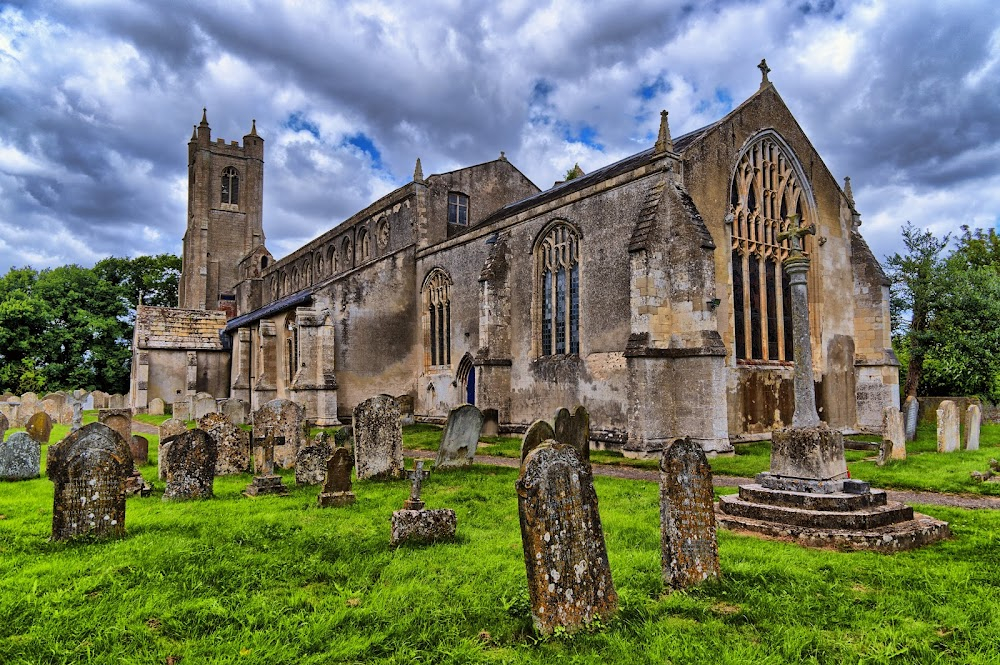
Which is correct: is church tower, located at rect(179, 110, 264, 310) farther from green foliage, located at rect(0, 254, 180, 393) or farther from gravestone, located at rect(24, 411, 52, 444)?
gravestone, located at rect(24, 411, 52, 444)

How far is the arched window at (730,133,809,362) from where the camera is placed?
1684 centimetres

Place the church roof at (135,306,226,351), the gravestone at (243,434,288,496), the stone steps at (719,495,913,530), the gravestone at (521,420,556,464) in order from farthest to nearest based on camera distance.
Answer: the church roof at (135,306,226,351) < the gravestone at (243,434,288,496) < the gravestone at (521,420,556,464) < the stone steps at (719,495,913,530)

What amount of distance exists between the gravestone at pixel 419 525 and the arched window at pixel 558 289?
37.7 feet

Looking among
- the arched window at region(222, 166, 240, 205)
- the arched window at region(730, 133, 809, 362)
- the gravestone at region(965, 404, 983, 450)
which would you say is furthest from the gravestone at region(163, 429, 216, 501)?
the arched window at region(222, 166, 240, 205)

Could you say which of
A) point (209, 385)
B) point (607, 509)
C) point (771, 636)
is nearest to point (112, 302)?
point (209, 385)

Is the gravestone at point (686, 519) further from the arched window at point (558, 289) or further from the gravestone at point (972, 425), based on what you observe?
the gravestone at point (972, 425)

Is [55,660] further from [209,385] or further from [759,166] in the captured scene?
[209,385]

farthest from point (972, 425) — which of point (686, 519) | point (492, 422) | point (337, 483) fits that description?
Result: point (337, 483)

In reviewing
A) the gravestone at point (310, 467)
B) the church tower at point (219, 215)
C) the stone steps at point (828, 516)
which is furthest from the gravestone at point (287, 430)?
the church tower at point (219, 215)

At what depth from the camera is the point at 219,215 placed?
51.1 meters

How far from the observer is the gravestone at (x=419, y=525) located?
652 cm

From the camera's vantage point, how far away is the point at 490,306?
19.9m

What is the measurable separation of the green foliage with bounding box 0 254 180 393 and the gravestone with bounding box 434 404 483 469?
123ft

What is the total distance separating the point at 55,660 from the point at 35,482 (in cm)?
895
